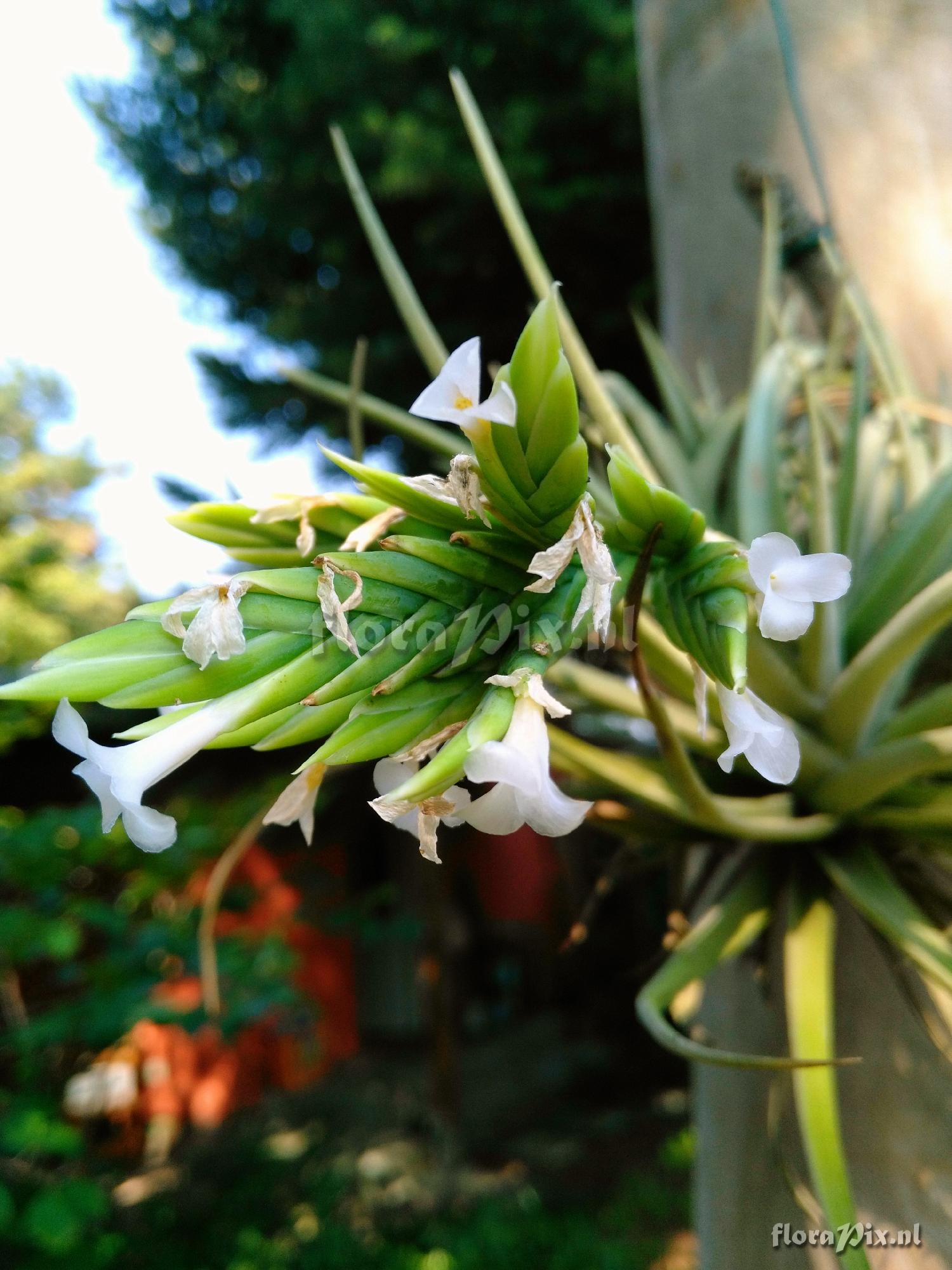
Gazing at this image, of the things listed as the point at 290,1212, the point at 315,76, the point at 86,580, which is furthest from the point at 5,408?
the point at 290,1212

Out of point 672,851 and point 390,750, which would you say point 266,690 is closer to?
point 390,750

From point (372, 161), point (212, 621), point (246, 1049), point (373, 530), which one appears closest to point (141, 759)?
point (212, 621)

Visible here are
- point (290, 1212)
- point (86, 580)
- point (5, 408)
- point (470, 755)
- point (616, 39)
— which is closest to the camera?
point (470, 755)

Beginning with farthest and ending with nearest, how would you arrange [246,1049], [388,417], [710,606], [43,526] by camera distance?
[43,526]
[246,1049]
[388,417]
[710,606]

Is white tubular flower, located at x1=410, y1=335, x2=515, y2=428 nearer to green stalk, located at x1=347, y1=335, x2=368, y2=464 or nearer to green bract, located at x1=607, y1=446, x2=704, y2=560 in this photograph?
green bract, located at x1=607, y1=446, x2=704, y2=560

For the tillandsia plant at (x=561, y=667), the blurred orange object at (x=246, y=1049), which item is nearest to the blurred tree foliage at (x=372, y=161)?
the blurred orange object at (x=246, y=1049)

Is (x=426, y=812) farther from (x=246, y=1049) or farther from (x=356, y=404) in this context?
(x=246, y=1049)
